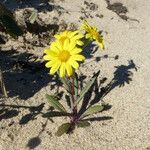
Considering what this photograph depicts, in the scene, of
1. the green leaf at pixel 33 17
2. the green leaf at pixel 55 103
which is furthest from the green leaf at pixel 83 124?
the green leaf at pixel 33 17

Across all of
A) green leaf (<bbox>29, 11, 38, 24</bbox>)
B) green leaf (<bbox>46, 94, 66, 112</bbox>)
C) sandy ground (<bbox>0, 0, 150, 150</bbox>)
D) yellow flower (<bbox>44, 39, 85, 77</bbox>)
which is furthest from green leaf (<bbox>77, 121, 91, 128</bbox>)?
green leaf (<bbox>29, 11, 38, 24</bbox>)

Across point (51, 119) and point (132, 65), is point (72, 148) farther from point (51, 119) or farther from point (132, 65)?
point (132, 65)

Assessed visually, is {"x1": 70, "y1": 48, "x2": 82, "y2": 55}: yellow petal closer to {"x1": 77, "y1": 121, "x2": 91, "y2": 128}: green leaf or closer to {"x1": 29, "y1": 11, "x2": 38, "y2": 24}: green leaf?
{"x1": 77, "y1": 121, "x2": 91, "y2": 128}: green leaf

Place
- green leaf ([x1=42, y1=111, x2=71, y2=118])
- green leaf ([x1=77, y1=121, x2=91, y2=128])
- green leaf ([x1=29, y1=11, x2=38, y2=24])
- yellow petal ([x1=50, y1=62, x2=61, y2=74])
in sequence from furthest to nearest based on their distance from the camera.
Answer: green leaf ([x1=29, y1=11, x2=38, y2=24]), green leaf ([x1=77, y1=121, x2=91, y2=128]), green leaf ([x1=42, y1=111, x2=71, y2=118]), yellow petal ([x1=50, y1=62, x2=61, y2=74])

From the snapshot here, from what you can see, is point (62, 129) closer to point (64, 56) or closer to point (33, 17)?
point (64, 56)

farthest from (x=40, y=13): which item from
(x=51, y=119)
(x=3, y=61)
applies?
(x=51, y=119)

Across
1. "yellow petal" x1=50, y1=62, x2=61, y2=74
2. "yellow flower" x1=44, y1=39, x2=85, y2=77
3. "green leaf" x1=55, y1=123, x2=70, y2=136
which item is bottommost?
"green leaf" x1=55, y1=123, x2=70, y2=136
